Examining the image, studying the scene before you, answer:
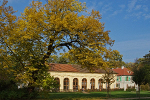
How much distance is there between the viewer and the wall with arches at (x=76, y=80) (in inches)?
2044

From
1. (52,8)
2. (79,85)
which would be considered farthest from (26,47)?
(79,85)

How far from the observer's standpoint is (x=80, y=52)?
71.5 ft

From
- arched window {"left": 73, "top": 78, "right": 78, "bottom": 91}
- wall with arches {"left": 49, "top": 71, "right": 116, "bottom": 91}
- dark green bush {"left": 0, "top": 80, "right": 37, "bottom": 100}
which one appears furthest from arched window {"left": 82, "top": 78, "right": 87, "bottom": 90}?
dark green bush {"left": 0, "top": 80, "right": 37, "bottom": 100}

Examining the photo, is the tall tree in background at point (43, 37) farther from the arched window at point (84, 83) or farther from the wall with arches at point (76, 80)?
the arched window at point (84, 83)

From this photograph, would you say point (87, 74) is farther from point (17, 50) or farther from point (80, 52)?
point (17, 50)

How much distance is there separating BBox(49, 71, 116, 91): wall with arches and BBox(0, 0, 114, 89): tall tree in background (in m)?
30.4

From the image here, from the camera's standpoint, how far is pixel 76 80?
55.2 meters

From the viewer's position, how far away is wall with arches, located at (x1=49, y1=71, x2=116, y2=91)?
51.9 m

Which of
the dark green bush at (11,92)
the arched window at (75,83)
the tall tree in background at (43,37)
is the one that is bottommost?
the arched window at (75,83)

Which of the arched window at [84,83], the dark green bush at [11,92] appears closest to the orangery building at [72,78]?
the arched window at [84,83]

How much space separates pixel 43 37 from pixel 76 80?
36297mm

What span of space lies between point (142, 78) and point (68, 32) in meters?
11.7

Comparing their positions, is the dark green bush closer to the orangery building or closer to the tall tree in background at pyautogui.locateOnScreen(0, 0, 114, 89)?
the tall tree in background at pyautogui.locateOnScreen(0, 0, 114, 89)

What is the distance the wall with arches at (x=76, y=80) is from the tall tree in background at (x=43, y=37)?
3041cm
